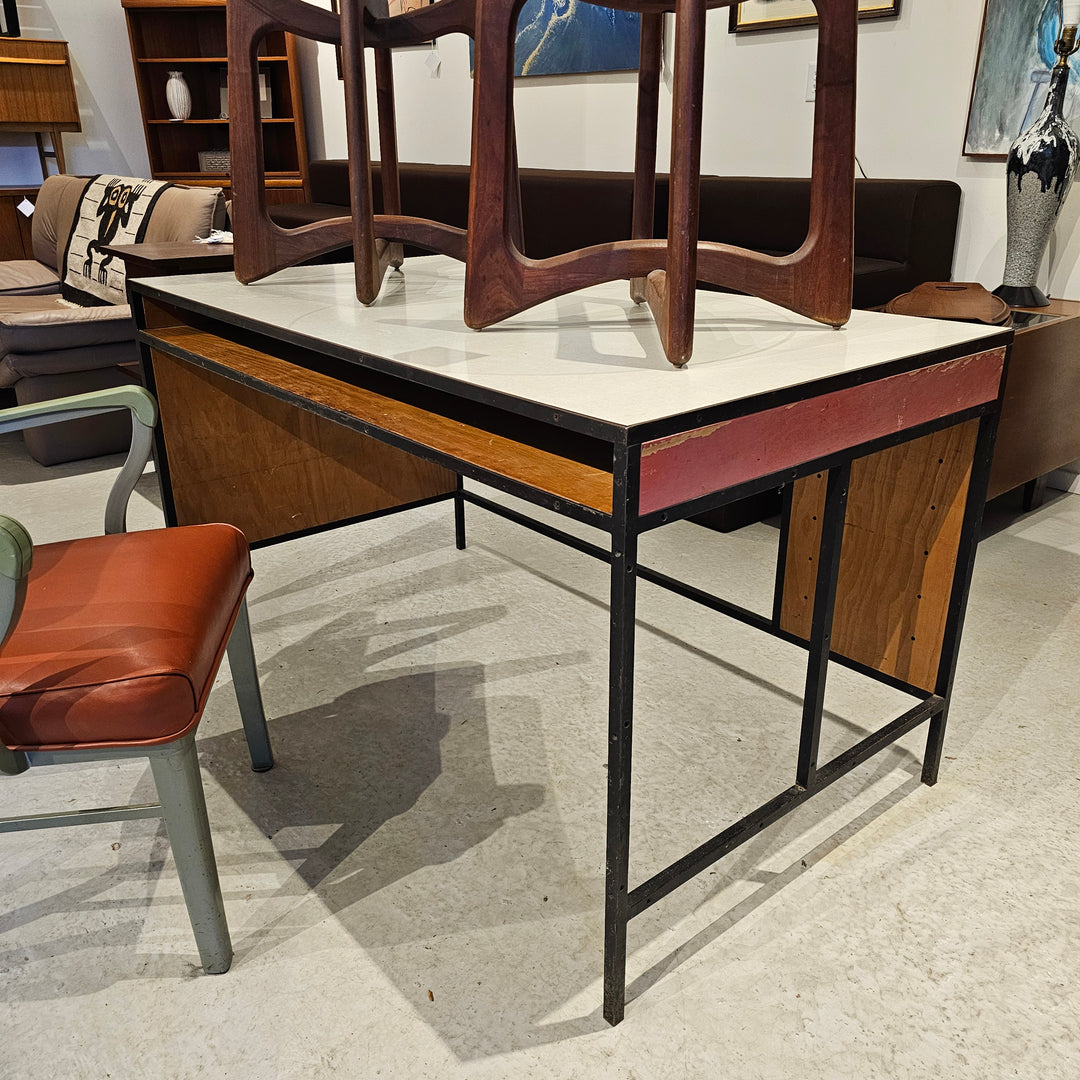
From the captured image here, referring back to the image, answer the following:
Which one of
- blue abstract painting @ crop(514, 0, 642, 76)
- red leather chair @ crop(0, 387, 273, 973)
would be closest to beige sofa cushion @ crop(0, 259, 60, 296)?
blue abstract painting @ crop(514, 0, 642, 76)

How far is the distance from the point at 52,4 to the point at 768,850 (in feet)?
22.1

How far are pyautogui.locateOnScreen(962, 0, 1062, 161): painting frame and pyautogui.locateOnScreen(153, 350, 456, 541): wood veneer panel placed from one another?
6.09ft

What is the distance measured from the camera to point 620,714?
99 cm

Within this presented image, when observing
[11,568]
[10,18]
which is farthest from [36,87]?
[11,568]

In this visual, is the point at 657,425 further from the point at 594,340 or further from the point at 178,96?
the point at 178,96

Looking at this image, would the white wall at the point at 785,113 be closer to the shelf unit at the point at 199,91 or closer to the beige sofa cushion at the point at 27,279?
the shelf unit at the point at 199,91

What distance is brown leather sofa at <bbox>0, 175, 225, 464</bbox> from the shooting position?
10.5 ft

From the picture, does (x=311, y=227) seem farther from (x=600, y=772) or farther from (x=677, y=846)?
(x=677, y=846)

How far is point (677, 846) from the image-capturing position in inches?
56.1

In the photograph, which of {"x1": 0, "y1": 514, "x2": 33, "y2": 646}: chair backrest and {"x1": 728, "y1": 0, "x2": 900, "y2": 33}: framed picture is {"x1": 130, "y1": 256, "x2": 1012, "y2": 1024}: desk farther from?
{"x1": 728, "y1": 0, "x2": 900, "y2": 33}: framed picture

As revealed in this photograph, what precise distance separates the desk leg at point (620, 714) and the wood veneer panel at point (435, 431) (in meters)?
0.04

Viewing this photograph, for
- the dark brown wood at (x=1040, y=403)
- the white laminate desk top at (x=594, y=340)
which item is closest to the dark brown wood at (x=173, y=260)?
the white laminate desk top at (x=594, y=340)

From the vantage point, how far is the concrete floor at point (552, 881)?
1109 mm

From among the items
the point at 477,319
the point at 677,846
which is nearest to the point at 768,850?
the point at 677,846
